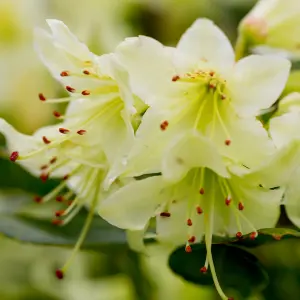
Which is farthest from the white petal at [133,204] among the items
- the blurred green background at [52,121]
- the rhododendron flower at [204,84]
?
the blurred green background at [52,121]

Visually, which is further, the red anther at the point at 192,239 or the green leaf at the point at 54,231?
the green leaf at the point at 54,231

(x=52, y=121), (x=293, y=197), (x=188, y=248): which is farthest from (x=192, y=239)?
(x=52, y=121)

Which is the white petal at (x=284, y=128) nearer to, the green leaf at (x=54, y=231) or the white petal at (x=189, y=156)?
the white petal at (x=189, y=156)

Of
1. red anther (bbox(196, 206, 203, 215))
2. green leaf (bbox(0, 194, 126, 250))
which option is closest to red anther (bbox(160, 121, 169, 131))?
red anther (bbox(196, 206, 203, 215))

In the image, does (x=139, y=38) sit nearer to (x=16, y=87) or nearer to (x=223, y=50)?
(x=223, y=50)

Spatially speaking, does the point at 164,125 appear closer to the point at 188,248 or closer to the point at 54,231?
the point at 188,248

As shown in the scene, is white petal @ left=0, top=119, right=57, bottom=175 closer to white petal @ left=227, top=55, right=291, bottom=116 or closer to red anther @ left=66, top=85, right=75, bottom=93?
red anther @ left=66, top=85, right=75, bottom=93

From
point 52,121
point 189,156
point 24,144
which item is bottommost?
point 52,121
